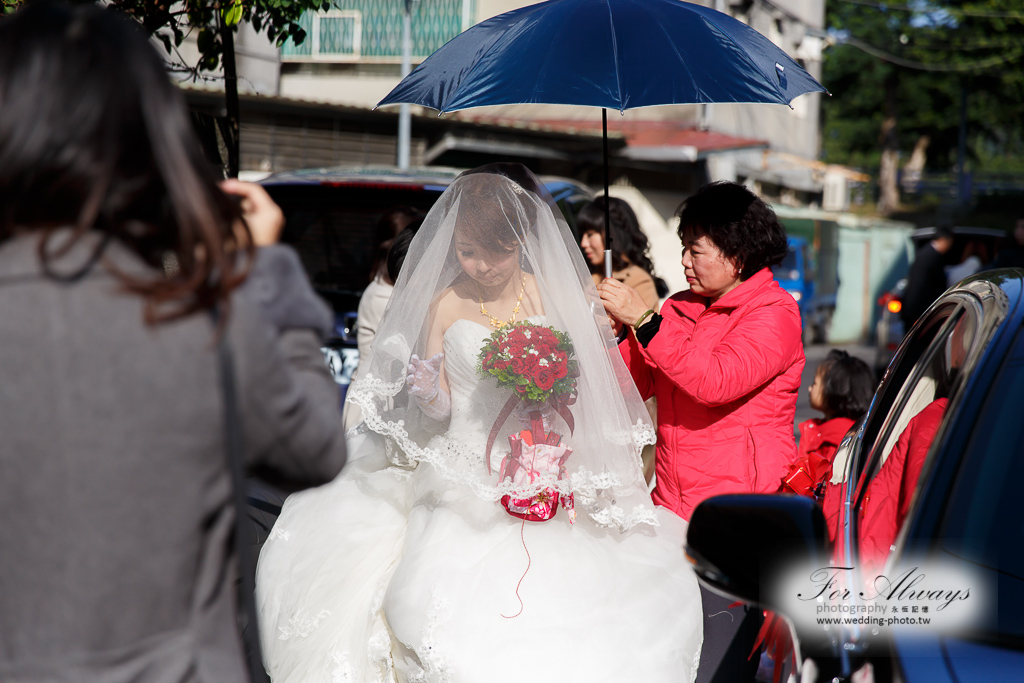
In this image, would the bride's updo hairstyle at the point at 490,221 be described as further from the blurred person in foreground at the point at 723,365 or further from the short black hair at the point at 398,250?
the short black hair at the point at 398,250

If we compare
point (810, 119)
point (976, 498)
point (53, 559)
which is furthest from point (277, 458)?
point (810, 119)

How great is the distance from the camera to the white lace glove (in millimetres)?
3174

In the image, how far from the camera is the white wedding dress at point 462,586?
279 centimetres

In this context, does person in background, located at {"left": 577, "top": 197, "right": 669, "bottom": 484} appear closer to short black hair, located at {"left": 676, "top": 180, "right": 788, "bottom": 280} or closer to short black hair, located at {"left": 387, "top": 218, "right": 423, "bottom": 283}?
short black hair, located at {"left": 387, "top": 218, "right": 423, "bottom": 283}

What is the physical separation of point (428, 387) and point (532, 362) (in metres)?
0.44

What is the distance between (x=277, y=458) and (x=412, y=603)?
162 cm

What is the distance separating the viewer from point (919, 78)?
4206 cm

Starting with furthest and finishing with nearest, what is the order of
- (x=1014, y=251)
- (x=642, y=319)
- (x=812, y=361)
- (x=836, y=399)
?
1. (x=812, y=361)
2. (x=1014, y=251)
3. (x=836, y=399)
4. (x=642, y=319)

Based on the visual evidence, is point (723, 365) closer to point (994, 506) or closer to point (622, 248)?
point (994, 506)

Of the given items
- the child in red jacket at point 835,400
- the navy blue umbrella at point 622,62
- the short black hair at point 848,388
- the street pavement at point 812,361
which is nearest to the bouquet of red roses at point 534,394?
the navy blue umbrella at point 622,62

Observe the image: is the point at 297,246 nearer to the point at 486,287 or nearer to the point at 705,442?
the point at 486,287

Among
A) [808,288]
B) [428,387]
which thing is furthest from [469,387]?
[808,288]

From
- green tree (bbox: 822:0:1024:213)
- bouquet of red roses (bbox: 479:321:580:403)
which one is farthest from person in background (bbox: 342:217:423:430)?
green tree (bbox: 822:0:1024:213)

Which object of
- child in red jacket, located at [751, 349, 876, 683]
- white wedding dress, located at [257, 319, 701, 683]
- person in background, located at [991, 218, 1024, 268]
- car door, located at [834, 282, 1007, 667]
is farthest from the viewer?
person in background, located at [991, 218, 1024, 268]
